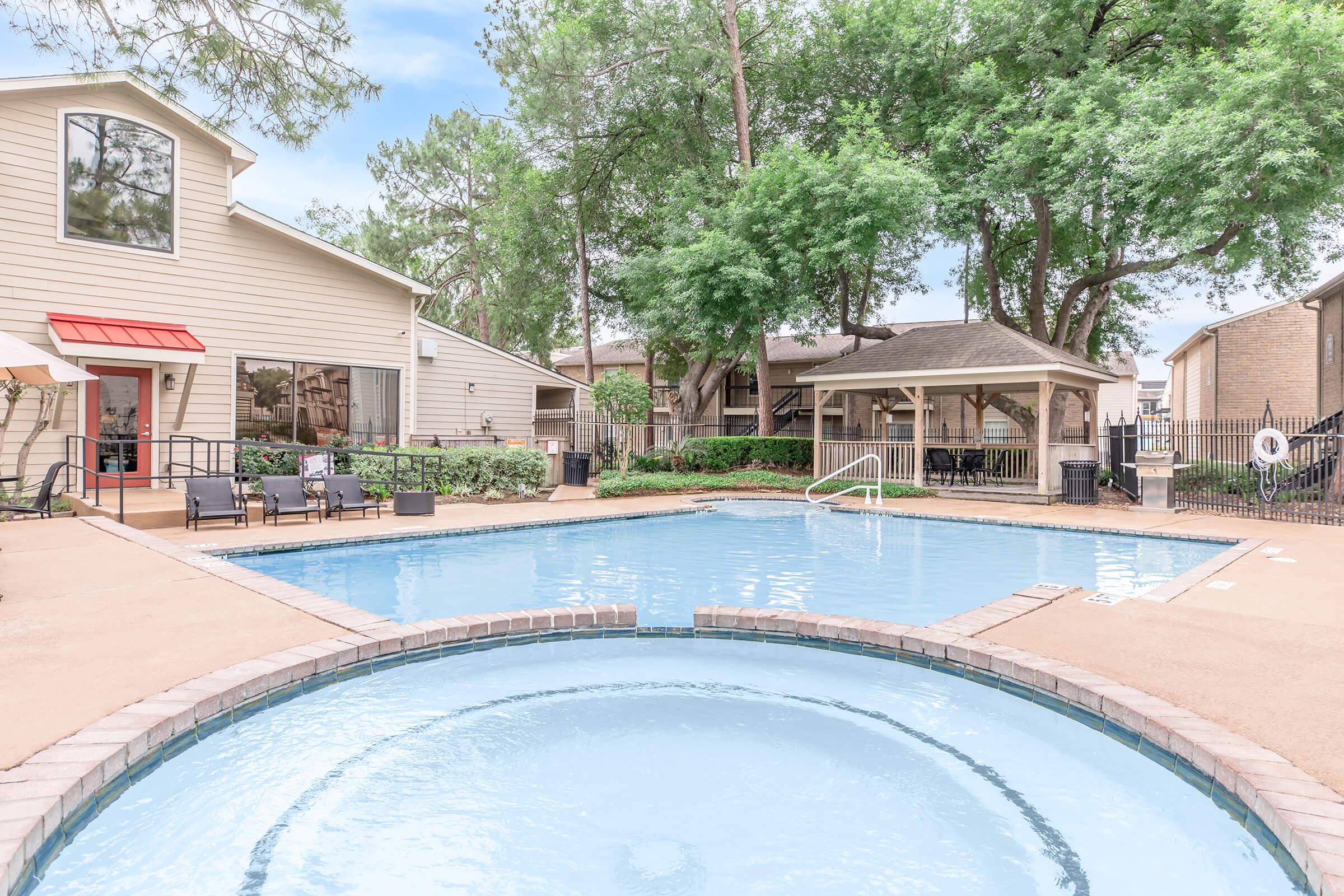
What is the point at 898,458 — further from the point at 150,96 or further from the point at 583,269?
the point at 150,96

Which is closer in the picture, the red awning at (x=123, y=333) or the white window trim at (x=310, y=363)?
the red awning at (x=123, y=333)

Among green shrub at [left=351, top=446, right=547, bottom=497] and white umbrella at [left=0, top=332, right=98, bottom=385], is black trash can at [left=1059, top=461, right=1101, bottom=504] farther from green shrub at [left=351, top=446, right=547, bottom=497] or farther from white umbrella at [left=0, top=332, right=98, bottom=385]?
white umbrella at [left=0, top=332, right=98, bottom=385]

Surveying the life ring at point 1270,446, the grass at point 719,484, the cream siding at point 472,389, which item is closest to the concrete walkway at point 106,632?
the grass at point 719,484

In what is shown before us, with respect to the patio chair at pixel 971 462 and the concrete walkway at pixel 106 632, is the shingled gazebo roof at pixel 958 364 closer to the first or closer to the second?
the patio chair at pixel 971 462

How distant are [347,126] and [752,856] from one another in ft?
20.1

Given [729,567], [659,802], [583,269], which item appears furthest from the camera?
[583,269]

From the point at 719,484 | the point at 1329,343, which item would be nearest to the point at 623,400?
the point at 719,484

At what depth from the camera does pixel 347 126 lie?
6.16 meters

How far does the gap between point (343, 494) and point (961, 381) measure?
11.6m

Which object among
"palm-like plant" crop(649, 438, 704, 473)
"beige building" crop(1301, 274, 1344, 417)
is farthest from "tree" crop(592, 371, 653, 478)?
"beige building" crop(1301, 274, 1344, 417)

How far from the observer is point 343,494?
34.4ft

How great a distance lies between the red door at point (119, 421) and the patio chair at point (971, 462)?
15.1m

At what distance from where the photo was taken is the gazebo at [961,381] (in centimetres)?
1449

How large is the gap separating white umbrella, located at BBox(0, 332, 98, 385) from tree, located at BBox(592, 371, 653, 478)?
33.1ft
